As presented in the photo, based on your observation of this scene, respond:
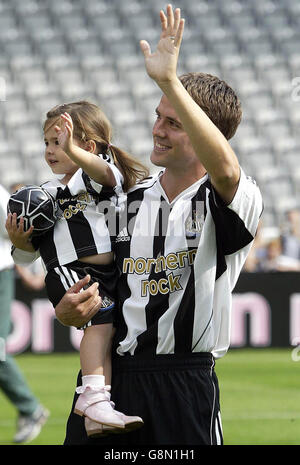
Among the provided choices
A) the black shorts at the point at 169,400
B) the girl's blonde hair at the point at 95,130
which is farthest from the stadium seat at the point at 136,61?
the black shorts at the point at 169,400

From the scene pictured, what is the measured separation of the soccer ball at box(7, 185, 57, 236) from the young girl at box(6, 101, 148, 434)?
0.10ft

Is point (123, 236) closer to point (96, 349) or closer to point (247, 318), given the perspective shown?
point (96, 349)

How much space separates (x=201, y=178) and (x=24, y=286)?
6.83 metres

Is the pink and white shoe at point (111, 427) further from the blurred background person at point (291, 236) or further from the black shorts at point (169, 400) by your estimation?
the blurred background person at point (291, 236)

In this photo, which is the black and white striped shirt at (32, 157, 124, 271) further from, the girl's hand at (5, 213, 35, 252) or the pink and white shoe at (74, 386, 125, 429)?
the pink and white shoe at (74, 386, 125, 429)

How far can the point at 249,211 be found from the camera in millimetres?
2357

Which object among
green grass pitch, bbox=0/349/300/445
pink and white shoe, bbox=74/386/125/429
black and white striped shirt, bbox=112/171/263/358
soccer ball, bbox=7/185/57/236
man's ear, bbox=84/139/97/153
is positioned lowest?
green grass pitch, bbox=0/349/300/445

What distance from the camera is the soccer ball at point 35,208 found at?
103 inches

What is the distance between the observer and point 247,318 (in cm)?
926

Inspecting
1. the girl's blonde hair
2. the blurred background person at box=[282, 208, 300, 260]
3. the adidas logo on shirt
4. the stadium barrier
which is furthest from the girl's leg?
the blurred background person at box=[282, 208, 300, 260]

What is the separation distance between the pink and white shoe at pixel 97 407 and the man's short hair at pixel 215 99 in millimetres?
892

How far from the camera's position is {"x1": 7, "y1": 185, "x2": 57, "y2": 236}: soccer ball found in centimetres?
262

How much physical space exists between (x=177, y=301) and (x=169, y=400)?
12.1 inches
